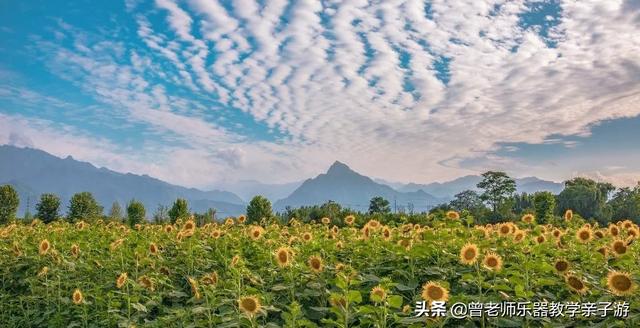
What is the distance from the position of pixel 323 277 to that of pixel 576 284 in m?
2.14

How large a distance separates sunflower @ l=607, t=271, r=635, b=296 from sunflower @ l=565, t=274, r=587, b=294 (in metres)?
0.25

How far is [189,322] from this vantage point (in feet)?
14.2

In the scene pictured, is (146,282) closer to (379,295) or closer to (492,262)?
(379,295)

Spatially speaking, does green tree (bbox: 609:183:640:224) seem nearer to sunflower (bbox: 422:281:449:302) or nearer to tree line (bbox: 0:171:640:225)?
tree line (bbox: 0:171:640:225)

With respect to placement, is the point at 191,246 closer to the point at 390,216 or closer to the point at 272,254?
the point at 272,254

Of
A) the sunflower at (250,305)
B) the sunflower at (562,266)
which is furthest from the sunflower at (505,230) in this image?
the sunflower at (250,305)

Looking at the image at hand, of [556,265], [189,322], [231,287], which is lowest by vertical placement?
[189,322]

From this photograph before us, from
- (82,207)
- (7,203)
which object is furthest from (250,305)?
(7,203)

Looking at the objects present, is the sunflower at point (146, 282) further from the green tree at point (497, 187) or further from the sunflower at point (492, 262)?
the green tree at point (497, 187)

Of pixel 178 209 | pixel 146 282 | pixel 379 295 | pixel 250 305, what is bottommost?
pixel 146 282

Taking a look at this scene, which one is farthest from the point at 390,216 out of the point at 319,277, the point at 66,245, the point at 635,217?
the point at 635,217

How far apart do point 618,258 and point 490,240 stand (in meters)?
1.19

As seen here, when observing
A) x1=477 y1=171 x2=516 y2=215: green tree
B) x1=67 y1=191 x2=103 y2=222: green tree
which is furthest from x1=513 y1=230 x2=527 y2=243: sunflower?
x1=477 y1=171 x2=516 y2=215: green tree

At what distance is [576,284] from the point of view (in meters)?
3.74
